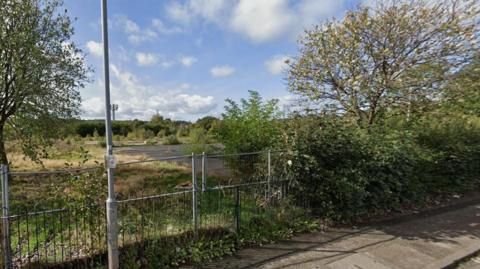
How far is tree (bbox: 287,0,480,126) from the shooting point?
646 cm

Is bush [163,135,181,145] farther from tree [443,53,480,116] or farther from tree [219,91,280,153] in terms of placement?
tree [443,53,480,116]

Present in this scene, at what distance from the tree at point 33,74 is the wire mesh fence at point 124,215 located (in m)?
4.54

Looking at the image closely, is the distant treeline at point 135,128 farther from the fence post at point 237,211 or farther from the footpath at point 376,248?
the footpath at point 376,248

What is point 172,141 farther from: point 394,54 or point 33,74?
point 394,54

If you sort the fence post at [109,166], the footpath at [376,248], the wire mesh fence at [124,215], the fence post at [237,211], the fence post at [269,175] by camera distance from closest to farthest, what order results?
the fence post at [109,166]
the wire mesh fence at [124,215]
the footpath at [376,248]
the fence post at [237,211]
the fence post at [269,175]

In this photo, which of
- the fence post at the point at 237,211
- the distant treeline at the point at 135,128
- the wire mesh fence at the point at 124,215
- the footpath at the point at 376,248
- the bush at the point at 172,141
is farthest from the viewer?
the distant treeline at the point at 135,128

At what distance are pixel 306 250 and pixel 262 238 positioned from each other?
659 millimetres

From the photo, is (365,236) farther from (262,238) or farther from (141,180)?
(141,180)

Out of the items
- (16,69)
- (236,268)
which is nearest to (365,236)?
(236,268)

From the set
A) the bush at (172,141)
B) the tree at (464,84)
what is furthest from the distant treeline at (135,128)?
the tree at (464,84)

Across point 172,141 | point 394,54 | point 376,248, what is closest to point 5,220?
point 376,248

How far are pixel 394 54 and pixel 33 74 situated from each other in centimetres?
971

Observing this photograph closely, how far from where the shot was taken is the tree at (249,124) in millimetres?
6590

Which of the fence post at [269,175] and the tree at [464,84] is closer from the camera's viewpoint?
the fence post at [269,175]
